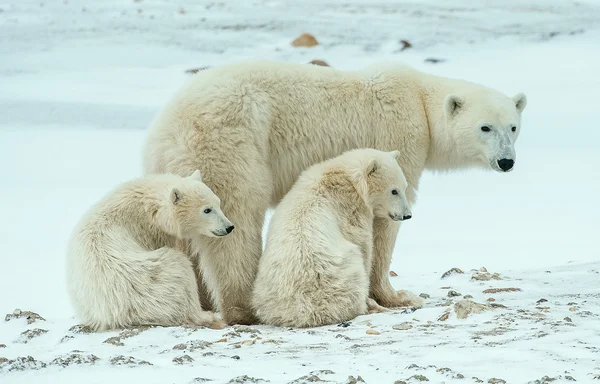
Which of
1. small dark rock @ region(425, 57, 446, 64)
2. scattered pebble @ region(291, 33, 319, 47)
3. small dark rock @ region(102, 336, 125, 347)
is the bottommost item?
small dark rock @ region(102, 336, 125, 347)

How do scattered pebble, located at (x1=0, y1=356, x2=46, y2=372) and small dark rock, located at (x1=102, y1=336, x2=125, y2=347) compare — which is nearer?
scattered pebble, located at (x1=0, y1=356, x2=46, y2=372)

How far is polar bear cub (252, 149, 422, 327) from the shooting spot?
617cm

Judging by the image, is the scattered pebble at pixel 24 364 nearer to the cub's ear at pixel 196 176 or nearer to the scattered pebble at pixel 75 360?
the scattered pebble at pixel 75 360

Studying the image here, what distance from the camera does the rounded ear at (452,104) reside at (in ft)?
23.7

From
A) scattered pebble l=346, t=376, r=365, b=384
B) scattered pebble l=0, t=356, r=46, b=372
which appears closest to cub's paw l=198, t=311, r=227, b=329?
scattered pebble l=0, t=356, r=46, b=372

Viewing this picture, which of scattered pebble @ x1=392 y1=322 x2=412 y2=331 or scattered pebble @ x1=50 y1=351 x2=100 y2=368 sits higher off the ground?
scattered pebble @ x1=50 y1=351 x2=100 y2=368

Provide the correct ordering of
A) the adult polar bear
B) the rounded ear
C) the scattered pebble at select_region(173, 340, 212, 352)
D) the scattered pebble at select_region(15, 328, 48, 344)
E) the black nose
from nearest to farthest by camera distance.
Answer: the scattered pebble at select_region(173, 340, 212, 352), the scattered pebble at select_region(15, 328, 48, 344), the adult polar bear, the black nose, the rounded ear

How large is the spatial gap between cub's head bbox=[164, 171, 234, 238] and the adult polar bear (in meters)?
0.28

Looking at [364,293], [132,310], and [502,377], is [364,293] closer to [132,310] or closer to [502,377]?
[132,310]

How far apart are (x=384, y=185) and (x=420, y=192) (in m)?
6.67

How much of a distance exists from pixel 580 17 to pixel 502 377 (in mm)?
21595

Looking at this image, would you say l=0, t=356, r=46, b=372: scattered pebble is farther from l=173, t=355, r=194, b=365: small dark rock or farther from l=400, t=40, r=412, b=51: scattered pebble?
l=400, t=40, r=412, b=51: scattered pebble

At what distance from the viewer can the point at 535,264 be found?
371 inches

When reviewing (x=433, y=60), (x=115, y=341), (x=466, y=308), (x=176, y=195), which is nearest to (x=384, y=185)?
(x=466, y=308)
